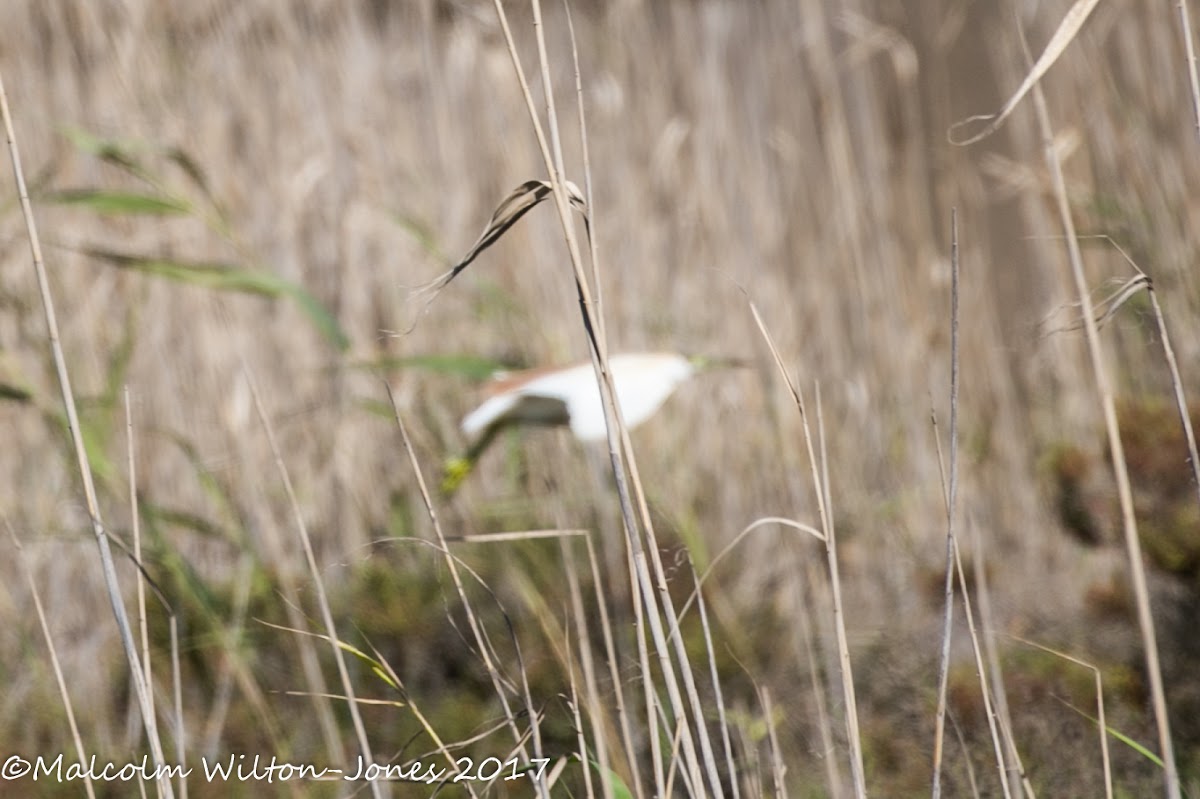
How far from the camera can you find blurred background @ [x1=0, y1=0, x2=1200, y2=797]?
1.48 meters

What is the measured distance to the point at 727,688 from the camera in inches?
49.3

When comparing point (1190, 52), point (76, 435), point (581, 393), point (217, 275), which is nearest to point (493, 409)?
point (581, 393)

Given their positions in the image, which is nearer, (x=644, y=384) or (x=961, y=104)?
(x=644, y=384)

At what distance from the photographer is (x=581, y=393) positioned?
972 millimetres

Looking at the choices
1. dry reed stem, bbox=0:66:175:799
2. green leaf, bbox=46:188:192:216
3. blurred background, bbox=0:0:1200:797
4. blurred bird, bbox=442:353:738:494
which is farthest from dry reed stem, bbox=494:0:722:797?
blurred background, bbox=0:0:1200:797

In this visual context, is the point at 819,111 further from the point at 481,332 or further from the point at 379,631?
the point at 379,631

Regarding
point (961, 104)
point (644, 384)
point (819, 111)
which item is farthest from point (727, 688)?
point (961, 104)


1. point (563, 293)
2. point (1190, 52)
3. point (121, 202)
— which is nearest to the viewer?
point (1190, 52)

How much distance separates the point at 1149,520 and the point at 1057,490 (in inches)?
8.7

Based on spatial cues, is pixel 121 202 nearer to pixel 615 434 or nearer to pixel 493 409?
pixel 493 409

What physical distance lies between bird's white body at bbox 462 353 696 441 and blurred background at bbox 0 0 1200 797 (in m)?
0.30

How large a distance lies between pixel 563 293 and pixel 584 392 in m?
0.76

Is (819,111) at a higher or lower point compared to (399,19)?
lower

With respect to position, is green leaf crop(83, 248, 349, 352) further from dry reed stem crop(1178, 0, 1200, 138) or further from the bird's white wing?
dry reed stem crop(1178, 0, 1200, 138)
